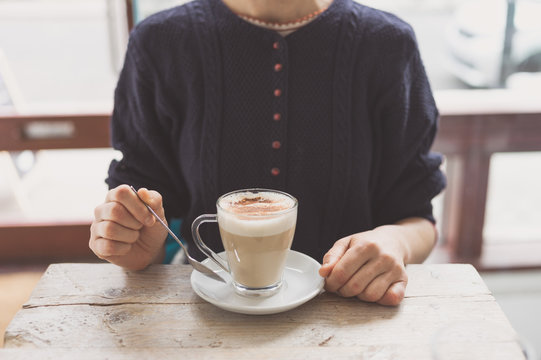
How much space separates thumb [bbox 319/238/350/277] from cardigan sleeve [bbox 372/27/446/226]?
13.0 inches

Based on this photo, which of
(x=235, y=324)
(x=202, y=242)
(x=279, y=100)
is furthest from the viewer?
(x=279, y=100)

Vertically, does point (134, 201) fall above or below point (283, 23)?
below

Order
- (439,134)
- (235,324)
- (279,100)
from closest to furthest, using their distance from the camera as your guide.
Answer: (235,324) < (279,100) < (439,134)

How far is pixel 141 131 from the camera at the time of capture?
46.6 inches

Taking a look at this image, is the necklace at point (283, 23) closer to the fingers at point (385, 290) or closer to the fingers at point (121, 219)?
the fingers at point (121, 219)

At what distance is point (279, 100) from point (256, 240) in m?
0.42

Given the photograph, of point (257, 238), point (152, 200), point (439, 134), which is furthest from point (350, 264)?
point (439, 134)

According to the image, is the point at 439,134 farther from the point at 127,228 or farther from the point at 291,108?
the point at 127,228

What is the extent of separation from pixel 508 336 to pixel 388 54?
0.69 meters

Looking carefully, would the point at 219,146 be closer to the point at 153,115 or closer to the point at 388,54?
the point at 153,115

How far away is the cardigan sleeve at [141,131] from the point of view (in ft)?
3.87

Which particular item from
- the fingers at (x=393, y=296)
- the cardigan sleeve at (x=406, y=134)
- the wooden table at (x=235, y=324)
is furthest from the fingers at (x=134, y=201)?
the cardigan sleeve at (x=406, y=134)

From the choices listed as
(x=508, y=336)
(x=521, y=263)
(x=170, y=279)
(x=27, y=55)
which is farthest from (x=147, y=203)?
(x=521, y=263)

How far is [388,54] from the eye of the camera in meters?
1.15
